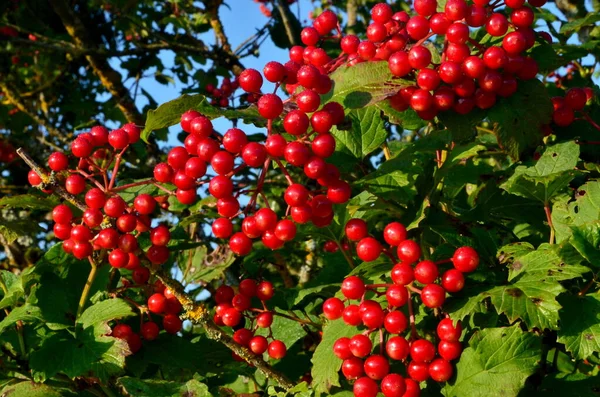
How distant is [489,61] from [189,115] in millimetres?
817

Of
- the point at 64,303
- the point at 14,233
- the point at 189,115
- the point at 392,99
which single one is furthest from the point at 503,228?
the point at 14,233

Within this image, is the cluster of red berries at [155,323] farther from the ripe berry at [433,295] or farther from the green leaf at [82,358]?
the ripe berry at [433,295]

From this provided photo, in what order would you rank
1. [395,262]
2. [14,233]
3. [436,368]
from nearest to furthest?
[436,368] < [395,262] < [14,233]

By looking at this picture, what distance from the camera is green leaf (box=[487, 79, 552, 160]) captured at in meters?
1.74

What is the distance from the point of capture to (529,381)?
5.46ft

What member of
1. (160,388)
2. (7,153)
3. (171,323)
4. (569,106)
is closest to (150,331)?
(171,323)

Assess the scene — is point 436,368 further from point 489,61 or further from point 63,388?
point 63,388

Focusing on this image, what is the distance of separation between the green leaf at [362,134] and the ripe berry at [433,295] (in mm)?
605

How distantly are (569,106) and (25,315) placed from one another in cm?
180

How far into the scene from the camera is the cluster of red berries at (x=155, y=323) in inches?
76.3

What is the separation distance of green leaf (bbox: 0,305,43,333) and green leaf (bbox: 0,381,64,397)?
17 centimetres

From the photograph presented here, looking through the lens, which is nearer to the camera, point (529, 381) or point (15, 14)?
point (529, 381)

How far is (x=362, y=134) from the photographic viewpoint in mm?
1973

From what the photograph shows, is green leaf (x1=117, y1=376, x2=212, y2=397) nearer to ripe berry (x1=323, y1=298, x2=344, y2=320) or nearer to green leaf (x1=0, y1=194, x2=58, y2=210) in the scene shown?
ripe berry (x1=323, y1=298, x2=344, y2=320)
